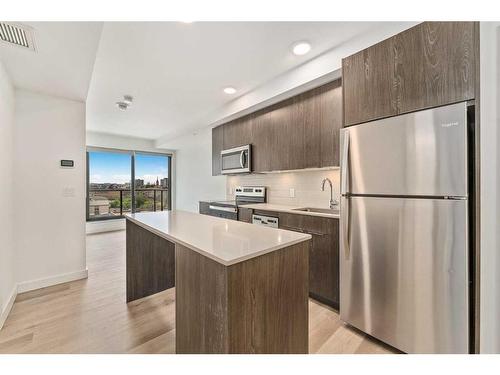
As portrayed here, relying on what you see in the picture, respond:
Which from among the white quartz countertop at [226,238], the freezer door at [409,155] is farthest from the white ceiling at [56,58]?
the freezer door at [409,155]

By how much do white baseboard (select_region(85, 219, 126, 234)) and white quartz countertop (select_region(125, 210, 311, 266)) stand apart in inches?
184

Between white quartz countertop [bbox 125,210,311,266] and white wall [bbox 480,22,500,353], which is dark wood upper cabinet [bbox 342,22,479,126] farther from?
white quartz countertop [bbox 125,210,311,266]

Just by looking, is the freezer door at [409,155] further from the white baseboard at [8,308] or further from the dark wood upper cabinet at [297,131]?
the white baseboard at [8,308]

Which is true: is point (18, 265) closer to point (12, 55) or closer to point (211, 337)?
point (12, 55)

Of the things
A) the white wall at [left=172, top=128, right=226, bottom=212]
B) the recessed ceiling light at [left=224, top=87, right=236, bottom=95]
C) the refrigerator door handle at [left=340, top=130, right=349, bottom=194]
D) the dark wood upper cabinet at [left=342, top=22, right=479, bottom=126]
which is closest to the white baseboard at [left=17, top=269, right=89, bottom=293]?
the white wall at [left=172, top=128, right=226, bottom=212]

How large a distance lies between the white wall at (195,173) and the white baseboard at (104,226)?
58.7 inches

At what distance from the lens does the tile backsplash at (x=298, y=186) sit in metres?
2.76

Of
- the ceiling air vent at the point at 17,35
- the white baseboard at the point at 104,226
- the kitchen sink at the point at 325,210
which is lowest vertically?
the white baseboard at the point at 104,226

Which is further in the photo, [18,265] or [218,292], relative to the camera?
[18,265]

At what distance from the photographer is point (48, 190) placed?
2.63 meters

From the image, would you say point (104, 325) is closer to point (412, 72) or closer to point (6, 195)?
point (6, 195)

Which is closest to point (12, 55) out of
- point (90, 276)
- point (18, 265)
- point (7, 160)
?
point (7, 160)
